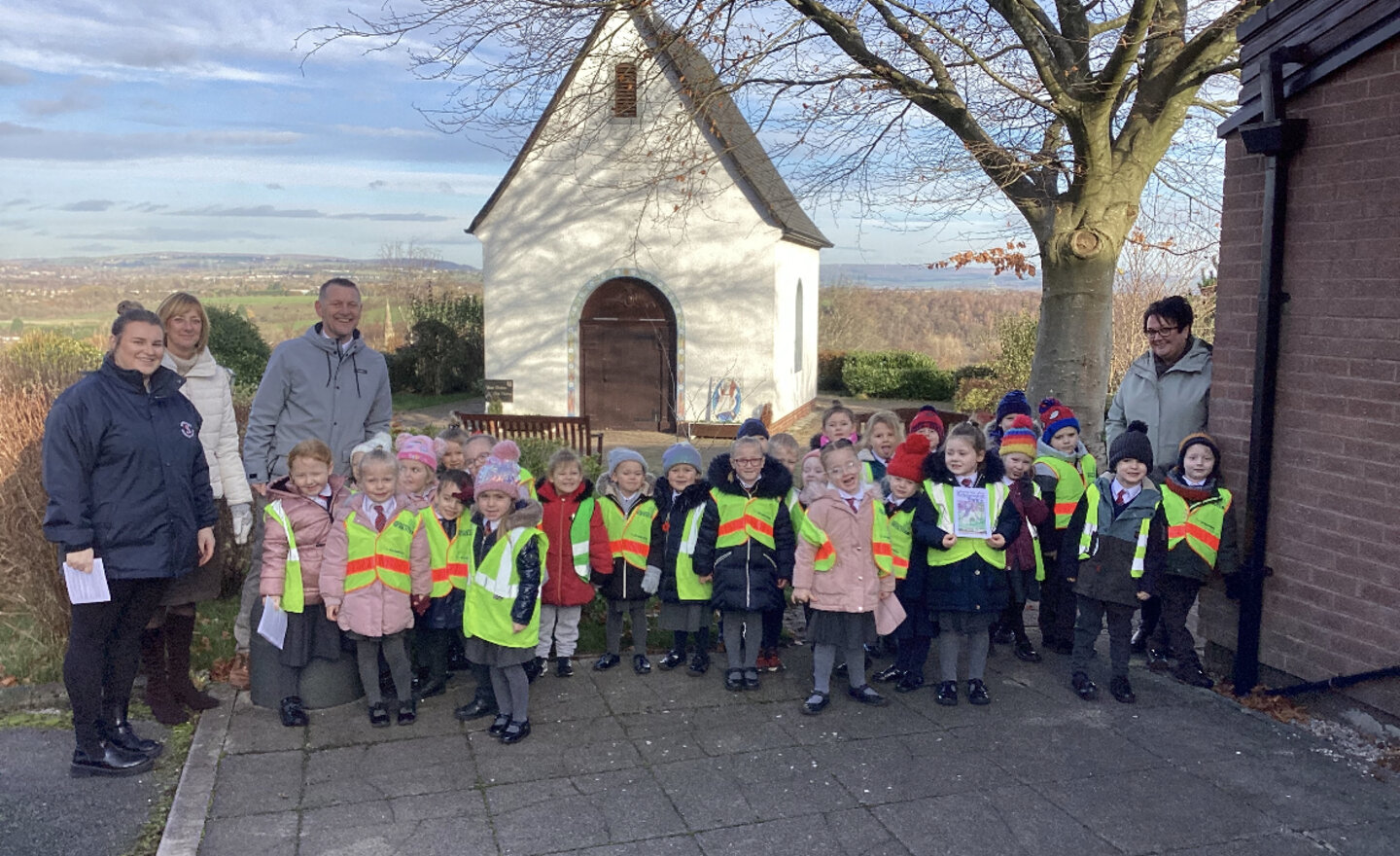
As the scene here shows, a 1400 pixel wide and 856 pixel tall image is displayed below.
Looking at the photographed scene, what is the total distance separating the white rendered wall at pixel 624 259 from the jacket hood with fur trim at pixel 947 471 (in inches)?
504

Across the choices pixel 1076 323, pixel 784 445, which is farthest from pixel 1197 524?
pixel 1076 323

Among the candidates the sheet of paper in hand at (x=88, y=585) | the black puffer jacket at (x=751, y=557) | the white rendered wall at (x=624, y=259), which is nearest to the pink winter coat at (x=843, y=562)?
the black puffer jacket at (x=751, y=557)

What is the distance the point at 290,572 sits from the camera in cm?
499

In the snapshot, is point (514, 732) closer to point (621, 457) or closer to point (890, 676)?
point (621, 457)

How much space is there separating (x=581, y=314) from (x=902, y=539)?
45.9ft

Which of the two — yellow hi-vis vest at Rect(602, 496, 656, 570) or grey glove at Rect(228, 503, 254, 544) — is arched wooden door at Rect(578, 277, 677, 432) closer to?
yellow hi-vis vest at Rect(602, 496, 656, 570)

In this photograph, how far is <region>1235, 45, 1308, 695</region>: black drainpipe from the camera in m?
5.24

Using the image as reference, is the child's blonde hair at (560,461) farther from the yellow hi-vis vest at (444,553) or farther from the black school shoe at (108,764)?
the black school shoe at (108,764)

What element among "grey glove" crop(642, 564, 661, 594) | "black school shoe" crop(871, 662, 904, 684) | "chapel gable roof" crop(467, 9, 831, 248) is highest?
"chapel gable roof" crop(467, 9, 831, 248)

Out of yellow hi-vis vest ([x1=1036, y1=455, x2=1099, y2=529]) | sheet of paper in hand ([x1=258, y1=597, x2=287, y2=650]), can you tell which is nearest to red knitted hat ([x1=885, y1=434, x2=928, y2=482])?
yellow hi-vis vest ([x1=1036, y1=455, x2=1099, y2=529])

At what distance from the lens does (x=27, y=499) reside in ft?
18.9

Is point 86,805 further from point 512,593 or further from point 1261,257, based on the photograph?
point 1261,257

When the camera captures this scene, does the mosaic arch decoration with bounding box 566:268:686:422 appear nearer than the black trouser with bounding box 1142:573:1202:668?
No

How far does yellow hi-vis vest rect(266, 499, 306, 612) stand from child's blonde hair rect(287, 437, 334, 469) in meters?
0.24
